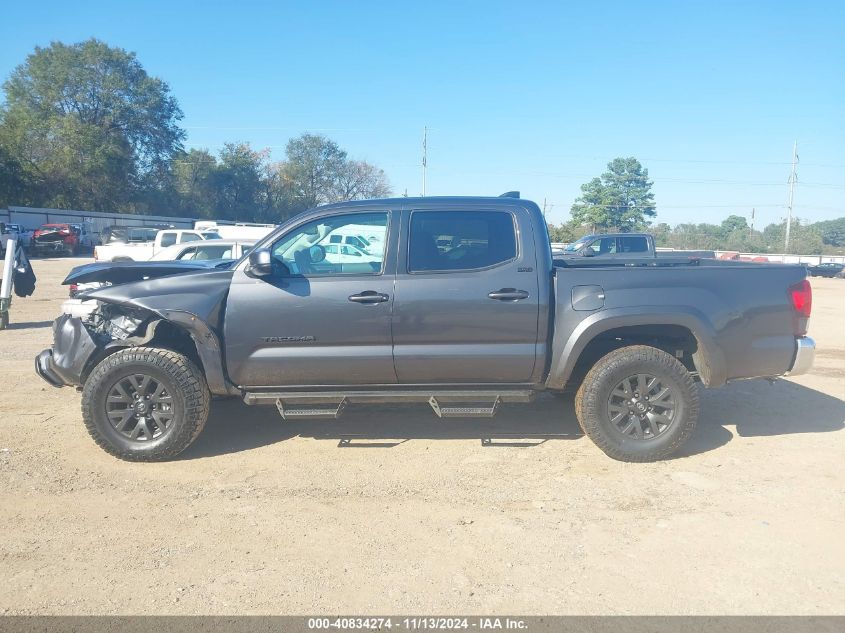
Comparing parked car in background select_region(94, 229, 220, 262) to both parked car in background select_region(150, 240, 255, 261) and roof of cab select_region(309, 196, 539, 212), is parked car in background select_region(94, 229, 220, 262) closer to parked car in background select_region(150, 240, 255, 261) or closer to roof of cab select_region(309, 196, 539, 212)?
parked car in background select_region(150, 240, 255, 261)

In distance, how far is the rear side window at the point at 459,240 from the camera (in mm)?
5051

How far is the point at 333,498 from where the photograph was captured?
440 centimetres

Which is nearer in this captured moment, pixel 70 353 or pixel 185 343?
pixel 70 353

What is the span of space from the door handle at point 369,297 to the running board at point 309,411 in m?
0.79

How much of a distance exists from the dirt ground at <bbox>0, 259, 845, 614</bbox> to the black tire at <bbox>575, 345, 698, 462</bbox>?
19 cm

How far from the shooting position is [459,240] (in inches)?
201

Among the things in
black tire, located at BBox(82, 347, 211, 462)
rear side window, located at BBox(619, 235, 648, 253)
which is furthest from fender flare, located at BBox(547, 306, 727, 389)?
rear side window, located at BBox(619, 235, 648, 253)

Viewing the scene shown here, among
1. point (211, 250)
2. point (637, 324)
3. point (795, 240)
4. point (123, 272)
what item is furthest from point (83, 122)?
point (795, 240)

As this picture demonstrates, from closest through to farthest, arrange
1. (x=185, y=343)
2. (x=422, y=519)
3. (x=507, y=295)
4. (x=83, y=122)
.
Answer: (x=422, y=519) → (x=507, y=295) → (x=185, y=343) → (x=83, y=122)

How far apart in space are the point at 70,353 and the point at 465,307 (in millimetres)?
3125

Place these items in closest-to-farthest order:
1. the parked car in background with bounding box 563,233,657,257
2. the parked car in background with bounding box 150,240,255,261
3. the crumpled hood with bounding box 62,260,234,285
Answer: the crumpled hood with bounding box 62,260,234,285 < the parked car in background with bounding box 150,240,255,261 < the parked car in background with bounding box 563,233,657,257

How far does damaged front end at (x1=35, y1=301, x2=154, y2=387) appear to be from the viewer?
5.14 m

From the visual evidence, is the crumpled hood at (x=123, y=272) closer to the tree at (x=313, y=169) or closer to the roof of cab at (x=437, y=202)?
the roof of cab at (x=437, y=202)

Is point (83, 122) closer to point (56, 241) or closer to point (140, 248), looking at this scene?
point (56, 241)
